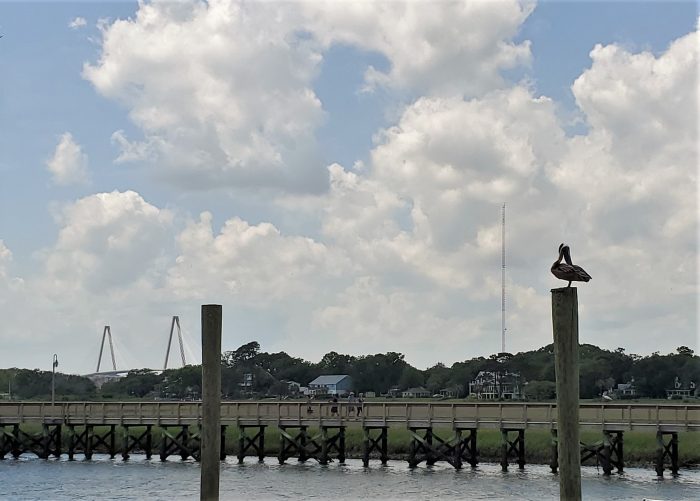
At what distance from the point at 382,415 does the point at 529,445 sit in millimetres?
12071

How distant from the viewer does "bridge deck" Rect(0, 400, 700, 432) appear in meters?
51.6

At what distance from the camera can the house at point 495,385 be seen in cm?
16388

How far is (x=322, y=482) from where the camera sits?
5138 cm

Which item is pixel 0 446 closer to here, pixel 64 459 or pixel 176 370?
pixel 64 459

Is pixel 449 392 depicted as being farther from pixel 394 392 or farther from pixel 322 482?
pixel 322 482

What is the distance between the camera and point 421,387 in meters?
182

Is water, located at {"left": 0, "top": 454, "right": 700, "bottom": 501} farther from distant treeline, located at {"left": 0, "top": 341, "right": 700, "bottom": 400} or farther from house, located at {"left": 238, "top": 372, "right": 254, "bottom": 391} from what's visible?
house, located at {"left": 238, "top": 372, "right": 254, "bottom": 391}

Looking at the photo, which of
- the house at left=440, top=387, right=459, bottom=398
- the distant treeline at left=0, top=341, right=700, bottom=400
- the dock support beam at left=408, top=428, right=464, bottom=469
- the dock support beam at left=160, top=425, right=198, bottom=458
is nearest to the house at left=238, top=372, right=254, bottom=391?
the distant treeline at left=0, top=341, right=700, bottom=400

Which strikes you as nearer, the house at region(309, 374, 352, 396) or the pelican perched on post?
the pelican perched on post

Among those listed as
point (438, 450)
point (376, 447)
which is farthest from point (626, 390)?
point (438, 450)

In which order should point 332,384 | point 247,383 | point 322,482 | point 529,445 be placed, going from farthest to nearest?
point 247,383
point 332,384
point 529,445
point 322,482

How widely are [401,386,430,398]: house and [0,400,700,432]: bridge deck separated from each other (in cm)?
11294

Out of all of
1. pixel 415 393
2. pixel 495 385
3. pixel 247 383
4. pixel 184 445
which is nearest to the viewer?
pixel 184 445

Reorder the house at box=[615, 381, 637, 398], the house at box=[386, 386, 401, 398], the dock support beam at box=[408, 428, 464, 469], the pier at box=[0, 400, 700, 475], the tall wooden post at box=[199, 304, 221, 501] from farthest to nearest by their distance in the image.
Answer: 1. the house at box=[386, 386, 401, 398]
2. the house at box=[615, 381, 637, 398]
3. the dock support beam at box=[408, 428, 464, 469]
4. the pier at box=[0, 400, 700, 475]
5. the tall wooden post at box=[199, 304, 221, 501]
